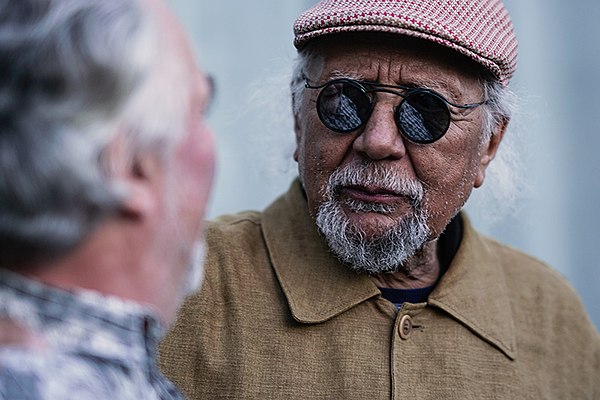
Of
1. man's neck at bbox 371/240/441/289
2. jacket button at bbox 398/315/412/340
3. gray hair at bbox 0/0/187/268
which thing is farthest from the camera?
man's neck at bbox 371/240/441/289

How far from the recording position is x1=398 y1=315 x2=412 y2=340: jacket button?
277 cm

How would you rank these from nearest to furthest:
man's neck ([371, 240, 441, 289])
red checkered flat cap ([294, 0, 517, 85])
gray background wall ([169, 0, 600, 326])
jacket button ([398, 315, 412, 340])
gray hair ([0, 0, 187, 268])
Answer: gray hair ([0, 0, 187, 268]) < red checkered flat cap ([294, 0, 517, 85]) < jacket button ([398, 315, 412, 340]) < man's neck ([371, 240, 441, 289]) < gray background wall ([169, 0, 600, 326])

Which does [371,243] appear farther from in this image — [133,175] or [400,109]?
[133,175]

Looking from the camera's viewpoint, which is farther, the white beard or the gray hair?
the white beard

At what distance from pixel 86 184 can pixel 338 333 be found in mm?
1368

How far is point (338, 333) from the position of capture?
2.73 meters

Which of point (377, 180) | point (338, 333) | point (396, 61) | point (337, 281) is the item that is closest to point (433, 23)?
point (396, 61)

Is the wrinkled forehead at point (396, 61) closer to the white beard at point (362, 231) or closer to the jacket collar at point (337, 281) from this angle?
the white beard at point (362, 231)

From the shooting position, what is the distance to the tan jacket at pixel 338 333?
8.71 feet

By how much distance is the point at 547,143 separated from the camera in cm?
450

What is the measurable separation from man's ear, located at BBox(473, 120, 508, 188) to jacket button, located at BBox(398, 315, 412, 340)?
504 millimetres

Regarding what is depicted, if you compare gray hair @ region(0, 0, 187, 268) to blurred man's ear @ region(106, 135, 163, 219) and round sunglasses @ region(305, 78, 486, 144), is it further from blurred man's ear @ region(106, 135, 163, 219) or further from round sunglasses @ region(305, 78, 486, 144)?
round sunglasses @ region(305, 78, 486, 144)

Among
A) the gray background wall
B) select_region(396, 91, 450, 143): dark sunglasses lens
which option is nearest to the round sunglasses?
select_region(396, 91, 450, 143): dark sunglasses lens

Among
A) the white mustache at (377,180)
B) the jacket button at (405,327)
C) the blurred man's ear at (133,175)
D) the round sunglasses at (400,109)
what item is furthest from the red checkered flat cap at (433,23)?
the blurred man's ear at (133,175)
